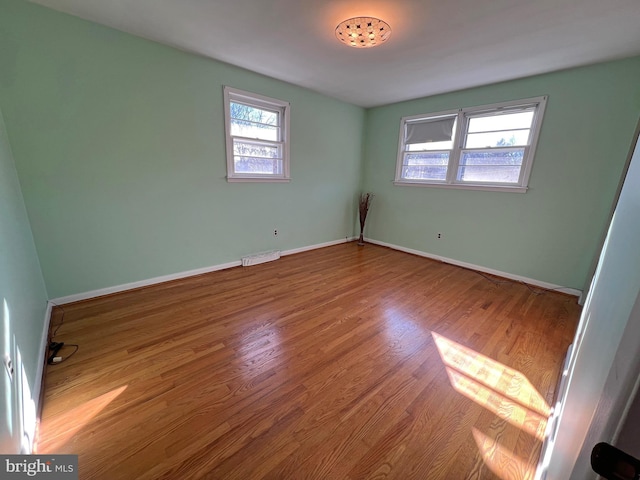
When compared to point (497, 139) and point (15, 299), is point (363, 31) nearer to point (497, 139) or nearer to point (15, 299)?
point (497, 139)

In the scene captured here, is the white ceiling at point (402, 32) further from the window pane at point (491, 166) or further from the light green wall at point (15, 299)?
the light green wall at point (15, 299)

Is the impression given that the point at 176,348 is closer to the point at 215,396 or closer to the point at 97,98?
the point at 215,396

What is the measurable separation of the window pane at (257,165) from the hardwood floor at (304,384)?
1.66 meters

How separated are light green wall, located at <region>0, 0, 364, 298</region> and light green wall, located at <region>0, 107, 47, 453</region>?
21 cm

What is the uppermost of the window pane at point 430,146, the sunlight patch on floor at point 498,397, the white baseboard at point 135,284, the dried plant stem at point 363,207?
the window pane at point 430,146

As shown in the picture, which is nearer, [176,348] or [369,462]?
[369,462]

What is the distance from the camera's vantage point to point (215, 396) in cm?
147

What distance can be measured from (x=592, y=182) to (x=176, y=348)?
14.0 ft

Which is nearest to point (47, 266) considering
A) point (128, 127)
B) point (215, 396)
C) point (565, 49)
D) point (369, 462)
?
point (128, 127)

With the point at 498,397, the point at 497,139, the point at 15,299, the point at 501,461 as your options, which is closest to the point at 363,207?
the point at 497,139

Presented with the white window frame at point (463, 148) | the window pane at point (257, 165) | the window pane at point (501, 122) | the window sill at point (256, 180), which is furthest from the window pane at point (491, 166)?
the window pane at point (257, 165)

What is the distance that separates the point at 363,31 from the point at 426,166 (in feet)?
8.22

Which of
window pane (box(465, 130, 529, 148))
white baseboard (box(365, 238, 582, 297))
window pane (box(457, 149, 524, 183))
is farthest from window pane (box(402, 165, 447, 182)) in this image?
white baseboard (box(365, 238, 582, 297))

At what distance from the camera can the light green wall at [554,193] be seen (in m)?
2.52
